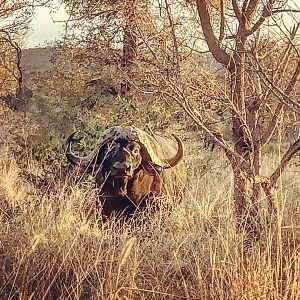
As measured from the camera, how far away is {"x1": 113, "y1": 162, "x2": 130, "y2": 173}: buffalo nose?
654 cm

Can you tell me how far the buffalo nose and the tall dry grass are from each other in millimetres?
986

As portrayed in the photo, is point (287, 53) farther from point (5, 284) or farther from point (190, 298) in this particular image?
point (5, 284)

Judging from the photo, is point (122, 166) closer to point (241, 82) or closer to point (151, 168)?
point (151, 168)

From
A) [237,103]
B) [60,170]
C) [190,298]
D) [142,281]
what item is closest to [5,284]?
[142,281]

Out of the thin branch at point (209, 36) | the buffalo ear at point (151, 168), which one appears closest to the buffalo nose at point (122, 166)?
the buffalo ear at point (151, 168)

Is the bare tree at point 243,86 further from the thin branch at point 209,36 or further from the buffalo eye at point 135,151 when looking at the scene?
the buffalo eye at point 135,151

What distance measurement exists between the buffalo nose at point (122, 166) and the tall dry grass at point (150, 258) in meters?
0.99

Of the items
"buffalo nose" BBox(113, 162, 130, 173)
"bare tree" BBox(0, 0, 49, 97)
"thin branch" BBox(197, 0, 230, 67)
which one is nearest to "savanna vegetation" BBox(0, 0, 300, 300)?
"thin branch" BBox(197, 0, 230, 67)

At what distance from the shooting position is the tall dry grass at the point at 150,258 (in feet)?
13.1

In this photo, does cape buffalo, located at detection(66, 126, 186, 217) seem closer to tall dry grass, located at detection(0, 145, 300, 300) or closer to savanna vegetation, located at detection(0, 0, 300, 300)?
savanna vegetation, located at detection(0, 0, 300, 300)

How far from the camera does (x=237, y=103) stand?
492 cm

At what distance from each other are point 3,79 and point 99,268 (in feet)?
43.6

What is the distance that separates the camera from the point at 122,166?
6.55 metres

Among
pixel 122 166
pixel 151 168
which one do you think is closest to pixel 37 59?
pixel 151 168
